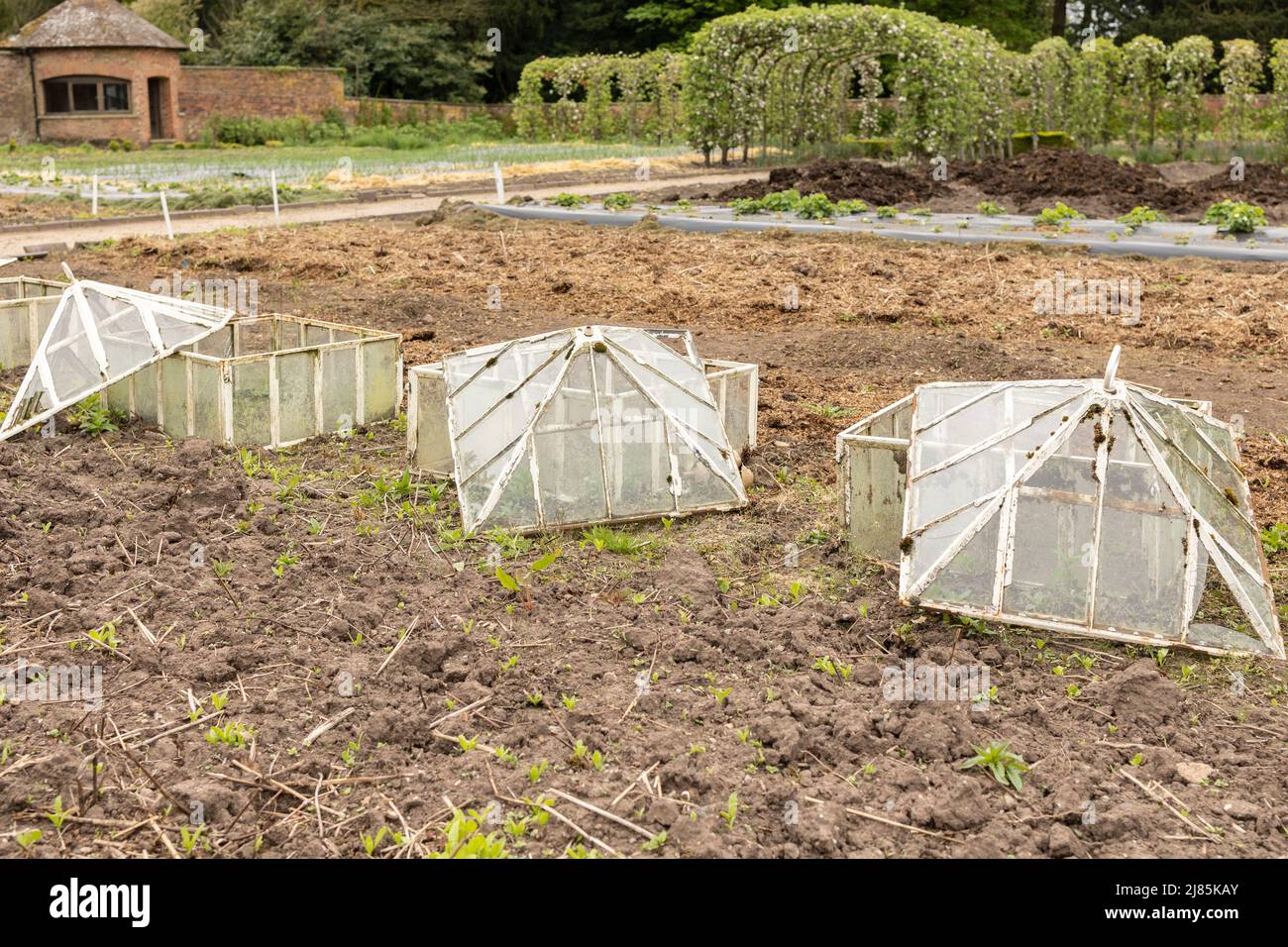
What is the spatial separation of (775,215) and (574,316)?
7.67 meters

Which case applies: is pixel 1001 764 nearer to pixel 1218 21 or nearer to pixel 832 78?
pixel 832 78

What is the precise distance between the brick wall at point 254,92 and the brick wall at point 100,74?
1.56 metres

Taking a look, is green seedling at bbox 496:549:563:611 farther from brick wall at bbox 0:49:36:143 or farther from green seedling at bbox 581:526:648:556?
brick wall at bbox 0:49:36:143

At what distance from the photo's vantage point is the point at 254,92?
4353 cm

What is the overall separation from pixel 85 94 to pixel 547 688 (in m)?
42.1

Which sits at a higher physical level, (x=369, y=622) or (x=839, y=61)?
(x=839, y=61)

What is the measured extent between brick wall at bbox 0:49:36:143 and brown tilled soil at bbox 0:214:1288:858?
37.4m

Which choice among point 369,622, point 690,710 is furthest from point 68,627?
point 690,710

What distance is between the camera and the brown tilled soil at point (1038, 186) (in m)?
20.5

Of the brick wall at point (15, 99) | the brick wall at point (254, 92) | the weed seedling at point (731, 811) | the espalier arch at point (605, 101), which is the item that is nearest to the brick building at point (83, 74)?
the brick wall at point (15, 99)

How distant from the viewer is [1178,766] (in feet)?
15.7

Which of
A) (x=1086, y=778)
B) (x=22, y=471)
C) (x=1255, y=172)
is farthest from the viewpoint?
(x=1255, y=172)

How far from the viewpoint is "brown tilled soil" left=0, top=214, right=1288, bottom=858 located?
4.39 meters
